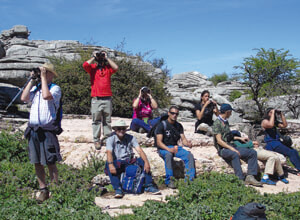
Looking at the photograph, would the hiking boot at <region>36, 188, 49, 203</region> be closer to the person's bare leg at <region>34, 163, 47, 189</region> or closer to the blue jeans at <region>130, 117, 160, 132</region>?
the person's bare leg at <region>34, 163, 47, 189</region>

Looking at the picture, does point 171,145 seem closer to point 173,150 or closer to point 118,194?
point 173,150

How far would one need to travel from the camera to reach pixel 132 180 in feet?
17.8

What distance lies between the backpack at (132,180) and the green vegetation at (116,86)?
768cm

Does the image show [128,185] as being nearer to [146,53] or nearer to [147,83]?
[147,83]

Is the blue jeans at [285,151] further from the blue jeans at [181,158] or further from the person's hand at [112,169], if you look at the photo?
the person's hand at [112,169]

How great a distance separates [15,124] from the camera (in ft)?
31.8

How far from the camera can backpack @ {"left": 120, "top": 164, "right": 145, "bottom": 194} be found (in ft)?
17.8

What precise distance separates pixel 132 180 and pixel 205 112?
322 cm

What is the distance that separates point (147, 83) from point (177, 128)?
8.04 meters

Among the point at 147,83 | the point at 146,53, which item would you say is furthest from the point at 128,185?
the point at 146,53

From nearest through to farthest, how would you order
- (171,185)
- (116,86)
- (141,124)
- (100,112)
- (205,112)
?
(171,185) < (100,112) < (141,124) < (205,112) < (116,86)

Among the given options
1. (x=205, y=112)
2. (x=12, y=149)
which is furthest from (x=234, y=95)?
(x=12, y=149)

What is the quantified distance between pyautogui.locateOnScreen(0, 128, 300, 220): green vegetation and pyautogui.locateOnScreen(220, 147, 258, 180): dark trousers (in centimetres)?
67

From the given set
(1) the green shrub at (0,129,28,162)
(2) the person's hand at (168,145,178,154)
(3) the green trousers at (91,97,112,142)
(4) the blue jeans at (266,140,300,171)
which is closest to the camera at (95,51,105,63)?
(3) the green trousers at (91,97,112,142)
